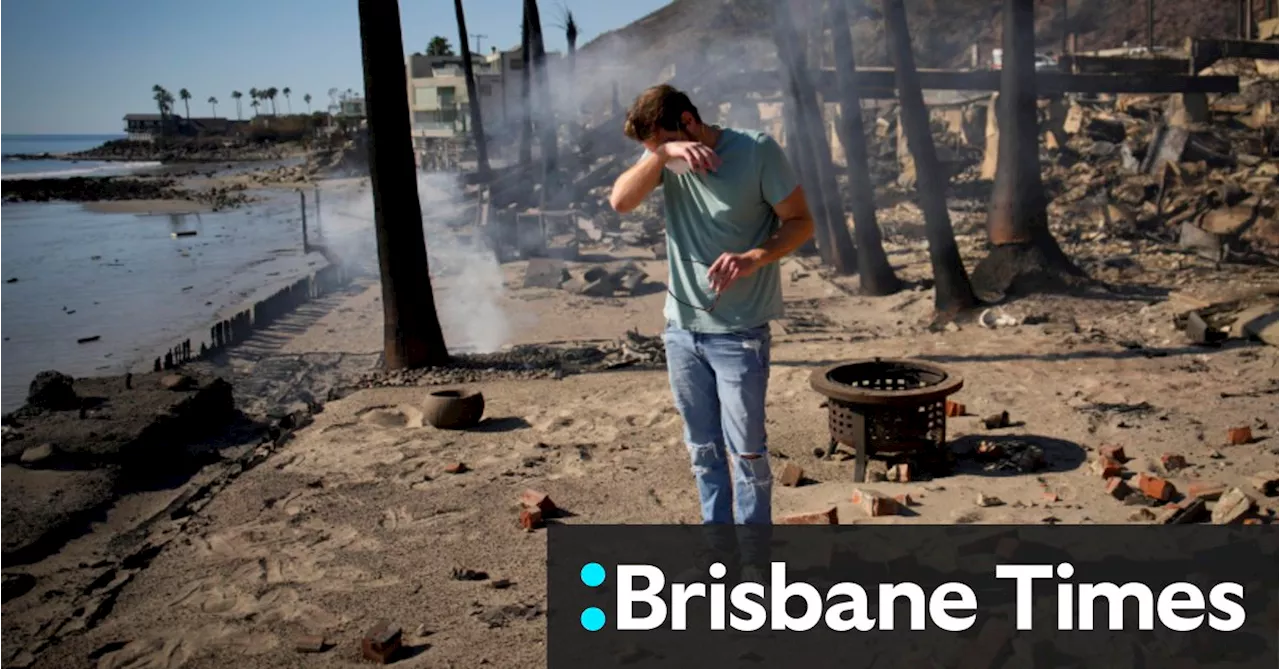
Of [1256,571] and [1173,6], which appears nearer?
[1256,571]

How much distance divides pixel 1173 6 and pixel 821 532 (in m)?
63.5

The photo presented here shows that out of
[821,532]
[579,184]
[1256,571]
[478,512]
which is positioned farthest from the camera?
[579,184]

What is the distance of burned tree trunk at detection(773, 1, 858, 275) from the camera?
15.4 metres

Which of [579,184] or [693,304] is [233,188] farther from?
[693,304]

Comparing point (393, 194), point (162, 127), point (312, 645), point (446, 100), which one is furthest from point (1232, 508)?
point (162, 127)

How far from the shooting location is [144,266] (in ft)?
86.6

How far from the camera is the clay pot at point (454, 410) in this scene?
308 inches

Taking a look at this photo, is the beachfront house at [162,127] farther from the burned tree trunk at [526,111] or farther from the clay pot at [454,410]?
the clay pot at [454,410]

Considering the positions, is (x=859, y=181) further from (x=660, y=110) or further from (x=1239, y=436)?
(x=660, y=110)

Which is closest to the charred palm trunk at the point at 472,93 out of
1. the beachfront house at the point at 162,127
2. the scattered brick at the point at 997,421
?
the scattered brick at the point at 997,421

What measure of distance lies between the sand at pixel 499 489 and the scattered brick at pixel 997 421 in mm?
112

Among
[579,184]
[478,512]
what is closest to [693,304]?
[478,512]

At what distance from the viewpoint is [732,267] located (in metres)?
3.75

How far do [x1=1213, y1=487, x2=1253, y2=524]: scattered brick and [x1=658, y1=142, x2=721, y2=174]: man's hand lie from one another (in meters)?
3.14
